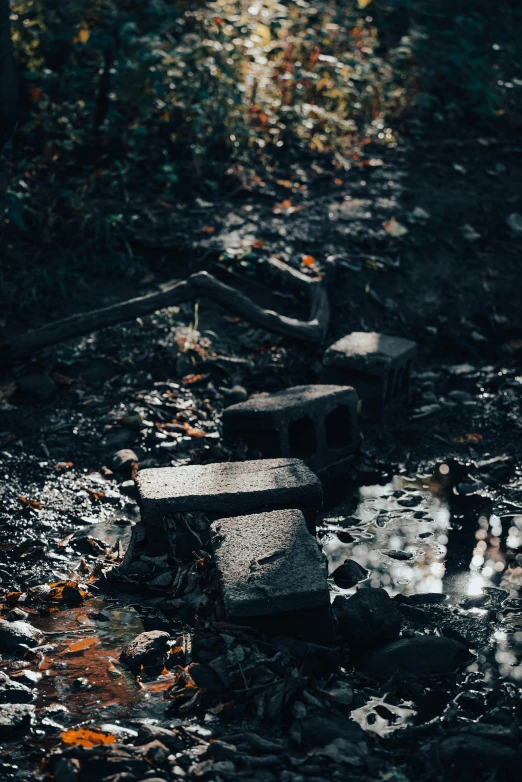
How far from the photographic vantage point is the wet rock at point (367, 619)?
9.66ft

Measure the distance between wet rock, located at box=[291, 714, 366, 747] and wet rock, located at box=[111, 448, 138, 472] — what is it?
1.92 metres

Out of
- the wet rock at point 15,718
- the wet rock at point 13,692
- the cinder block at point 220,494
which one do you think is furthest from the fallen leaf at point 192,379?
the wet rock at point 15,718

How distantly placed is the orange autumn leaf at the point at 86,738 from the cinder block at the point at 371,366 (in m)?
2.67

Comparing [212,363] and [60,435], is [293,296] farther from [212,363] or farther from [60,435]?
[60,435]

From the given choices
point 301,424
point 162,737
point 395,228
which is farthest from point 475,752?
point 395,228

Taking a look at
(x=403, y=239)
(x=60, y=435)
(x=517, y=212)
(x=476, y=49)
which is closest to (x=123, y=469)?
(x=60, y=435)

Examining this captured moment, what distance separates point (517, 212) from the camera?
656 centimetres

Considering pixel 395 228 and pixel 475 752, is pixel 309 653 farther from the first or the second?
pixel 395 228

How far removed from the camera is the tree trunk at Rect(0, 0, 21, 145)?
5918 mm

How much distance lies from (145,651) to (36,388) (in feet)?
7.09

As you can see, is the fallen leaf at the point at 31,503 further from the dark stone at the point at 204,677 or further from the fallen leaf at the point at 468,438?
the fallen leaf at the point at 468,438

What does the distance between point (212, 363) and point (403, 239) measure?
6.20 ft

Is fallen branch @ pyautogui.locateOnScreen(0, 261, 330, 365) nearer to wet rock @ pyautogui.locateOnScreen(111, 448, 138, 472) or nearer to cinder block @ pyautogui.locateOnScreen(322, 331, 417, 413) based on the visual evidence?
cinder block @ pyautogui.locateOnScreen(322, 331, 417, 413)

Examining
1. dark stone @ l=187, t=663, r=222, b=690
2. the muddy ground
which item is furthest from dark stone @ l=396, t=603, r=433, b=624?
dark stone @ l=187, t=663, r=222, b=690
